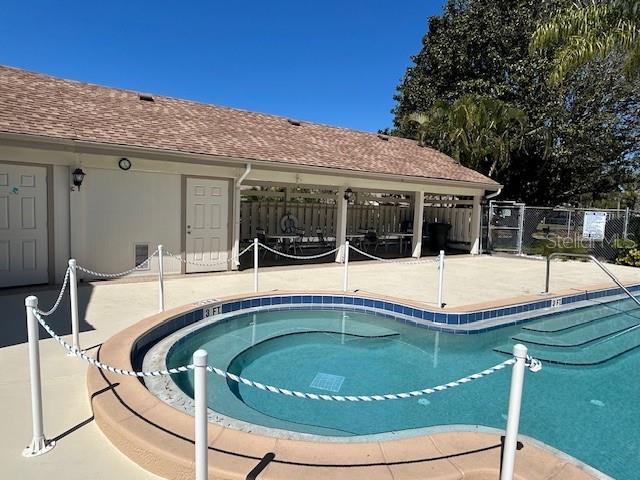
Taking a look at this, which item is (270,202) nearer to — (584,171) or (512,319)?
(512,319)

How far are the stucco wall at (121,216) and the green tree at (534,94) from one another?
1487cm

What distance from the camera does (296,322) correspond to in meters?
7.36

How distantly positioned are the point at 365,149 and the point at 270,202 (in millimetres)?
3910

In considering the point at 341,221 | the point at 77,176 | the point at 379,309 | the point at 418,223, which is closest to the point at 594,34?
the point at 418,223

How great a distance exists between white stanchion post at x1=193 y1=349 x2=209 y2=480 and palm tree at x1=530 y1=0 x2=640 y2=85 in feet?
45.1

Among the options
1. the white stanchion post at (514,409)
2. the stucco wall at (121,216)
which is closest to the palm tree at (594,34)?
the stucco wall at (121,216)

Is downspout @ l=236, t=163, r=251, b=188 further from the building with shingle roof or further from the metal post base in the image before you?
the metal post base

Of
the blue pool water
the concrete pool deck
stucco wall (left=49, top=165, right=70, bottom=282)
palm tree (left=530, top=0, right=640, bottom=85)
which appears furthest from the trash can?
stucco wall (left=49, top=165, right=70, bottom=282)

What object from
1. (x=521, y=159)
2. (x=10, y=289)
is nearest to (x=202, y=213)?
(x=10, y=289)

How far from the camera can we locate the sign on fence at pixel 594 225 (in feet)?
50.5

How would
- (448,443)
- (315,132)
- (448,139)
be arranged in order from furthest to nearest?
1. (448,139)
2. (315,132)
3. (448,443)

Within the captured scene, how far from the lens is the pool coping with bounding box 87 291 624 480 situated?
2.69 m

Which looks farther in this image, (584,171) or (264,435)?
(584,171)

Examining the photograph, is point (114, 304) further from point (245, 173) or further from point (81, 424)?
point (245, 173)
